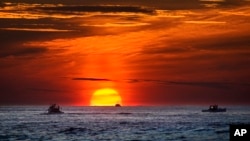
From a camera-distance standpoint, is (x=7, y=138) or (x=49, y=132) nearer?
(x=7, y=138)

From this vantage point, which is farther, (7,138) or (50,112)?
(50,112)

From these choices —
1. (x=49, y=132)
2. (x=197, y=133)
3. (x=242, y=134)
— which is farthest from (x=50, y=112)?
(x=242, y=134)

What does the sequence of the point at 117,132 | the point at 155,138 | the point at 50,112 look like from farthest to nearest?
1. the point at 50,112
2. the point at 117,132
3. the point at 155,138

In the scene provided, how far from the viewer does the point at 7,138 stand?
262 feet

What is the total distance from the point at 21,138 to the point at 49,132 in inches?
420

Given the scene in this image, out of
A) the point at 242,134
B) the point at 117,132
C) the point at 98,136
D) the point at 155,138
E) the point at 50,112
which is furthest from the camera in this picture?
the point at 50,112

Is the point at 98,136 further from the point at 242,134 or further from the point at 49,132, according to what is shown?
the point at 242,134

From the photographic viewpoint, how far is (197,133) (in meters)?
82.6

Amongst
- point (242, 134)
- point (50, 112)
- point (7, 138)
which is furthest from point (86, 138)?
point (50, 112)

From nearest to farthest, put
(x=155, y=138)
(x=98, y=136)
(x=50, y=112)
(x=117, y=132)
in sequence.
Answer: (x=155, y=138)
(x=98, y=136)
(x=117, y=132)
(x=50, y=112)

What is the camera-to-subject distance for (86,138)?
78.8 metres

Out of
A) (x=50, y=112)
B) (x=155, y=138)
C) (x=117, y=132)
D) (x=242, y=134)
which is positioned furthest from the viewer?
(x=50, y=112)

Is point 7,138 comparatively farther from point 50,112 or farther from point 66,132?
point 50,112

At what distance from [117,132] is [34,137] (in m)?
12.8
